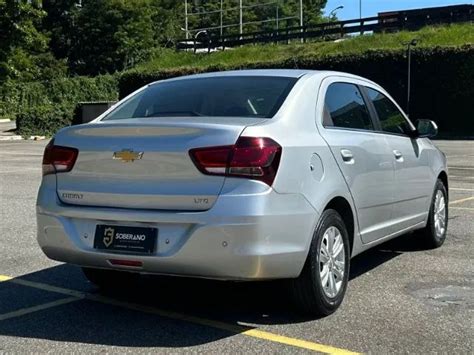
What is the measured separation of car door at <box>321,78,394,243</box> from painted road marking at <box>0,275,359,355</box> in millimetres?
1301

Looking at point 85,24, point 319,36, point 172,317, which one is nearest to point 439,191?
point 172,317

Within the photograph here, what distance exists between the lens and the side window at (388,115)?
6258mm

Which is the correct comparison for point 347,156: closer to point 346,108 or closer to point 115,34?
point 346,108

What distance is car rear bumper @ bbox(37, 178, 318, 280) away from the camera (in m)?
4.26

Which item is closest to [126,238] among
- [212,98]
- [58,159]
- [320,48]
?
[58,159]

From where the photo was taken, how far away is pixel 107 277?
5617 millimetres

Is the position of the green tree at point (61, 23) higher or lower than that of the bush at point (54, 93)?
higher

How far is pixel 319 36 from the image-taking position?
46188mm

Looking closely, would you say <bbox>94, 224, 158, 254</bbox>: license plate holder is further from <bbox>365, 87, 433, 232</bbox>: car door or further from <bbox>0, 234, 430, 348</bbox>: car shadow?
<bbox>365, 87, 433, 232</bbox>: car door

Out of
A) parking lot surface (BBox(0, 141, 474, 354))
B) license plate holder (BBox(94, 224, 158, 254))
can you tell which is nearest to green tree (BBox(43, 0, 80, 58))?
parking lot surface (BBox(0, 141, 474, 354))

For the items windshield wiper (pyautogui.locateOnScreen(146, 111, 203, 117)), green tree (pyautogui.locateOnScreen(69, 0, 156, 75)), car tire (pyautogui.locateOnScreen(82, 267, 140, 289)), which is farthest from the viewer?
green tree (pyautogui.locateOnScreen(69, 0, 156, 75))

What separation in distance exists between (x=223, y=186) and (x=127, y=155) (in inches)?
28.6

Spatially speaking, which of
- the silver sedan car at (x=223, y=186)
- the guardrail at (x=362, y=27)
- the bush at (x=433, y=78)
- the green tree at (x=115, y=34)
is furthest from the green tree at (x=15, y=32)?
the silver sedan car at (x=223, y=186)

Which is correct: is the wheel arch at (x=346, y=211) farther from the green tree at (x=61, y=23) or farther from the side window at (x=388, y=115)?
the green tree at (x=61, y=23)
